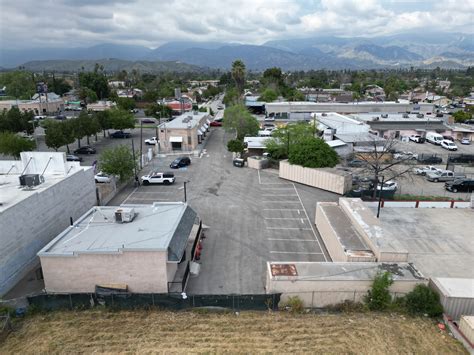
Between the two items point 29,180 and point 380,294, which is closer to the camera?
point 380,294

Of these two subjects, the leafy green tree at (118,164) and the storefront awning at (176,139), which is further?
the storefront awning at (176,139)

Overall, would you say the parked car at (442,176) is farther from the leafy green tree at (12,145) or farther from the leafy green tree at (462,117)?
the leafy green tree at (12,145)

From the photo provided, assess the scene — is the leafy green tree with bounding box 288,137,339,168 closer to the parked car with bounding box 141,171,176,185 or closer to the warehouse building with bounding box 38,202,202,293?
the parked car with bounding box 141,171,176,185

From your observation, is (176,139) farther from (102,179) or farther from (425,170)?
(425,170)

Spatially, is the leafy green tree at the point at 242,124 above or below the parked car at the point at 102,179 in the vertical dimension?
above

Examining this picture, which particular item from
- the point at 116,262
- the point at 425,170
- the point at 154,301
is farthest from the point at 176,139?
the point at 154,301

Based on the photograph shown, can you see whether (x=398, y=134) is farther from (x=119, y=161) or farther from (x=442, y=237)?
(x=119, y=161)

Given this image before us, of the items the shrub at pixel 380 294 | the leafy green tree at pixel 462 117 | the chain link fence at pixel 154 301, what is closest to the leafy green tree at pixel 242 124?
the chain link fence at pixel 154 301
